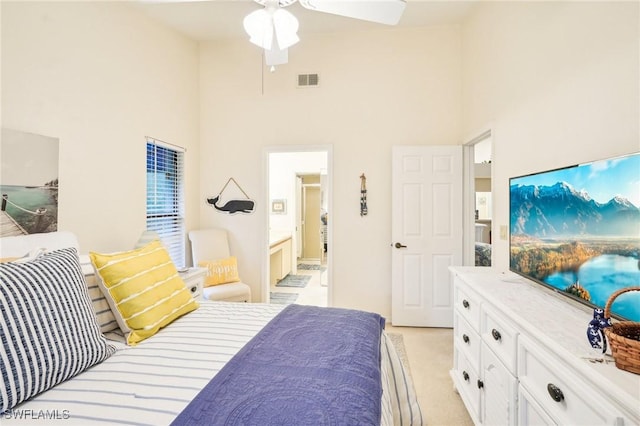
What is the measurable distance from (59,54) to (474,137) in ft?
10.9

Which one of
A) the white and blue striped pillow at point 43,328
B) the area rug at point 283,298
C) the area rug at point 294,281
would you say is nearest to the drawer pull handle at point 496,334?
the white and blue striped pillow at point 43,328

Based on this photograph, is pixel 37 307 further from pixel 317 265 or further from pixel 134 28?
pixel 317 265

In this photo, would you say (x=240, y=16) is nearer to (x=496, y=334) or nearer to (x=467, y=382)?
(x=496, y=334)

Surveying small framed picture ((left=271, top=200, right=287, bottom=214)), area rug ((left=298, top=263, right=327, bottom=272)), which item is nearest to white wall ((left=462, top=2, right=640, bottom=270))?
small framed picture ((left=271, top=200, right=287, bottom=214))

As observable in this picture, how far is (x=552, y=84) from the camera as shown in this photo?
65.9 inches

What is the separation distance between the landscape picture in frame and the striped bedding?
1.10m

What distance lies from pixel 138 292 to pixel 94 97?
1.68m

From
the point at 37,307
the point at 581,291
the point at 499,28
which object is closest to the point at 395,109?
the point at 499,28

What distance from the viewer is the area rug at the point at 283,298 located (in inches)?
163

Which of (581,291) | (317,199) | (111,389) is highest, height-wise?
(317,199)

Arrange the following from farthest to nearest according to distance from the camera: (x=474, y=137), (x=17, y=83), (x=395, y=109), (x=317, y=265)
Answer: (x=317, y=265)
(x=395, y=109)
(x=474, y=137)
(x=17, y=83)

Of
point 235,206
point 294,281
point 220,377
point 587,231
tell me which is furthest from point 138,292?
point 294,281

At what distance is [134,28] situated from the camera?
262 cm

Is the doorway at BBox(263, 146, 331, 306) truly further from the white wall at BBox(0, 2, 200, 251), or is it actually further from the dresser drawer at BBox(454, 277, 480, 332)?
the dresser drawer at BBox(454, 277, 480, 332)
